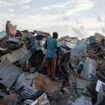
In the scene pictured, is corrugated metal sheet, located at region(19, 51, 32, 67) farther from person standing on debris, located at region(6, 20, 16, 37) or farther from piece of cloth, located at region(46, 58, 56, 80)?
person standing on debris, located at region(6, 20, 16, 37)

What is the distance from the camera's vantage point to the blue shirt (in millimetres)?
12421

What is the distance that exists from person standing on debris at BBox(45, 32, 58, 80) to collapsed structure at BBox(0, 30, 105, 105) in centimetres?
26

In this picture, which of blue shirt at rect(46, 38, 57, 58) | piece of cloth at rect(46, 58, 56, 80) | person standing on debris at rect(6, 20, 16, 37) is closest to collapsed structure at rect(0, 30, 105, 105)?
piece of cloth at rect(46, 58, 56, 80)

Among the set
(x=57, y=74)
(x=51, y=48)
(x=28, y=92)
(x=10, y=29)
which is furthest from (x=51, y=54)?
(x=10, y=29)

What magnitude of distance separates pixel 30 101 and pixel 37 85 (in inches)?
44.2

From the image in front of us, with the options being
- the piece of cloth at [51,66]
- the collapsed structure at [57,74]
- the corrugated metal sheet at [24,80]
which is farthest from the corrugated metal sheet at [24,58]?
the piece of cloth at [51,66]

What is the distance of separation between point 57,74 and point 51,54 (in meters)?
1.00

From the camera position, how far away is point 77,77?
1269 cm

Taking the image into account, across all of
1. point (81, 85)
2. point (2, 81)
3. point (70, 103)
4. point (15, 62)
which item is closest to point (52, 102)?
point (70, 103)

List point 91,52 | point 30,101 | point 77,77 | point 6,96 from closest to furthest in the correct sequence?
point 30,101 → point 6,96 → point 77,77 → point 91,52

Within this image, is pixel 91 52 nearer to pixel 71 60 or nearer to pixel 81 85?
pixel 71 60

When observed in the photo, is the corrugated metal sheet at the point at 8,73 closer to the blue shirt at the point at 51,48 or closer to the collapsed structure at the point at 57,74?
the collapsed structure at the point at 57,74

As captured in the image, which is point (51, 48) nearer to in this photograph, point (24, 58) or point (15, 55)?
point (24, 58)

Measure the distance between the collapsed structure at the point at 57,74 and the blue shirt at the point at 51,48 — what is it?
2.23 feet
